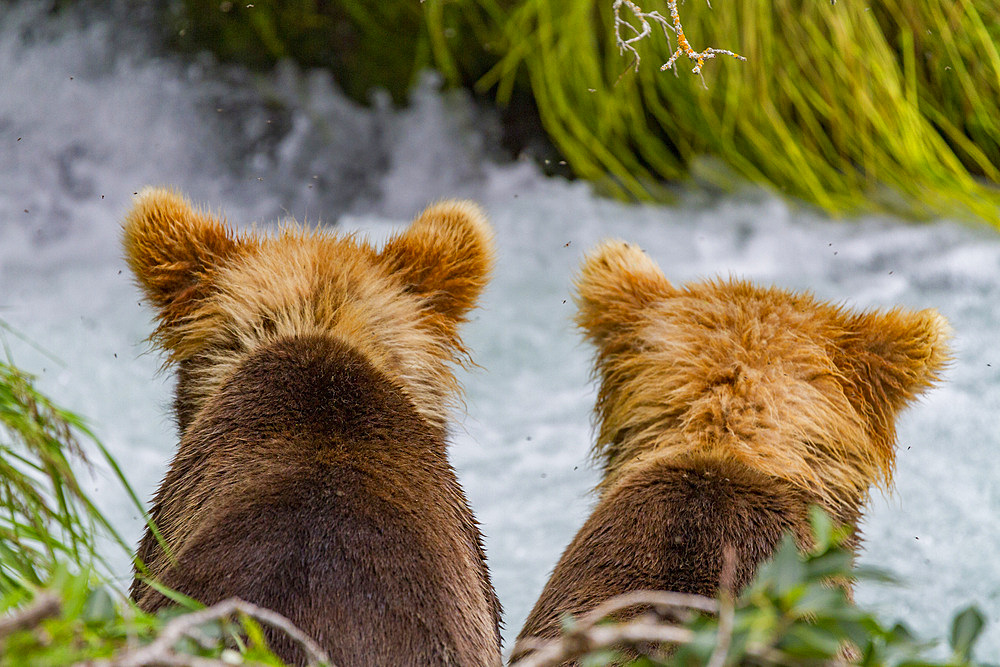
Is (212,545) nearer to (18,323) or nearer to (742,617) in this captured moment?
(742,617)

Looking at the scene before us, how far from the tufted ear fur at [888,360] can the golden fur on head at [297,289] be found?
1041 mm

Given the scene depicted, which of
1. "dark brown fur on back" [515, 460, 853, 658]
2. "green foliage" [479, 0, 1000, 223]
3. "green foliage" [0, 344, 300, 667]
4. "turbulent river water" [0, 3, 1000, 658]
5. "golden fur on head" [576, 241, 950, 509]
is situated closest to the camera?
"green foliage" [0, 344, 300, 667]

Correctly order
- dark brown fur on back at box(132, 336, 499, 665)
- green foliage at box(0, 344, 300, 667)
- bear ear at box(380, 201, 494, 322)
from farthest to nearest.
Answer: bear ear at box(380, 201, 494, 322) < dark brown fur on back at box(132, 336, 499, 665) < green foliage at box(0, 344, 300, 667)

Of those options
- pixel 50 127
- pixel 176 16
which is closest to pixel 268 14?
pixel 176 16

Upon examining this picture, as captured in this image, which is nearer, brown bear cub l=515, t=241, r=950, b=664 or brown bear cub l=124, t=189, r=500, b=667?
brown bear cub l=124, t=189, r=500, b=667

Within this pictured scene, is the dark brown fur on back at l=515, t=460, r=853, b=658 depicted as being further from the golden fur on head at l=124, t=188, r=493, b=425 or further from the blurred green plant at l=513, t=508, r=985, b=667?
the blurred green plant at l=513, t=508, r=985, b=667

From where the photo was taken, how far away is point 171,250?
237 centimetres

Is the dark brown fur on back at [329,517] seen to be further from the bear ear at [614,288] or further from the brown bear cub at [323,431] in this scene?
the bear ear at [614,288]

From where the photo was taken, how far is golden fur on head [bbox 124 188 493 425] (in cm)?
232

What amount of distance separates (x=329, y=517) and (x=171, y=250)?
0.94m

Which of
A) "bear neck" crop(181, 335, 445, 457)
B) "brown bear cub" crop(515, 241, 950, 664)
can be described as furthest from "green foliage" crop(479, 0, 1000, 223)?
"bear neck" crop(181, 335, 445, 457)

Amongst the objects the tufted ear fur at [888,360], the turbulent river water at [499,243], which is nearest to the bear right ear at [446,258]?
the tufted ear fur at [888,360]

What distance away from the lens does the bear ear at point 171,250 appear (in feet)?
7.73

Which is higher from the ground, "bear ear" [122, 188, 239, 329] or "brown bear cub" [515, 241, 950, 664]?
"bear ear" [122, 188, 239, 329]
